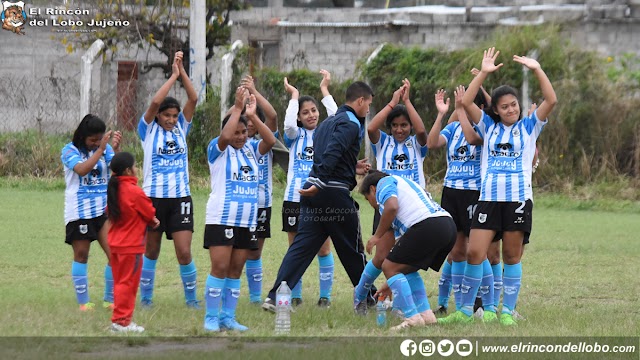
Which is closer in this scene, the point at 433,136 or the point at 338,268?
the point at 433,136

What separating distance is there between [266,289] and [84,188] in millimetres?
2440

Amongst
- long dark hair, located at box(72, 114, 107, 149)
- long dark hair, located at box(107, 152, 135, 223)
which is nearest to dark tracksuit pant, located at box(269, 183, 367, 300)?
long dark hair, located at box(107, 152, 135, 223)

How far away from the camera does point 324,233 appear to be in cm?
978

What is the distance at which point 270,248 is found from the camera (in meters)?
14.5

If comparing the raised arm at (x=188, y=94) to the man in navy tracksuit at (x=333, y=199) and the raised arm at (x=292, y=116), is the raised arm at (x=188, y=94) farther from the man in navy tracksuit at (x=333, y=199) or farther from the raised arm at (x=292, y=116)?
the man in navy tracksuit at (x=333, y=199)

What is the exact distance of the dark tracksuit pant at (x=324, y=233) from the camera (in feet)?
31.4

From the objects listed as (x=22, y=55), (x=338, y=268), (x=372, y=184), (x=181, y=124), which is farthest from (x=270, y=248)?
(x=22, y=55)

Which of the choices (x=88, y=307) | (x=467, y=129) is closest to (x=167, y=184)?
(x=88, y=307)

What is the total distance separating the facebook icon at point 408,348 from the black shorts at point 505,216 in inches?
70.1

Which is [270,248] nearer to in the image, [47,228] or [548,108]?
[47,228]

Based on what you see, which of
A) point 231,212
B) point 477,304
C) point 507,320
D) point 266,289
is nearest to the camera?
point 231,212

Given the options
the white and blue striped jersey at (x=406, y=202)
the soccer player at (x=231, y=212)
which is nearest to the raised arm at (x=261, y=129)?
the soccer player at (x=231, y=212)

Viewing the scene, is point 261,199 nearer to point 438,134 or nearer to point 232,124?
point 232,124

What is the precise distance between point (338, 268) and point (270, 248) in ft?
4.44
